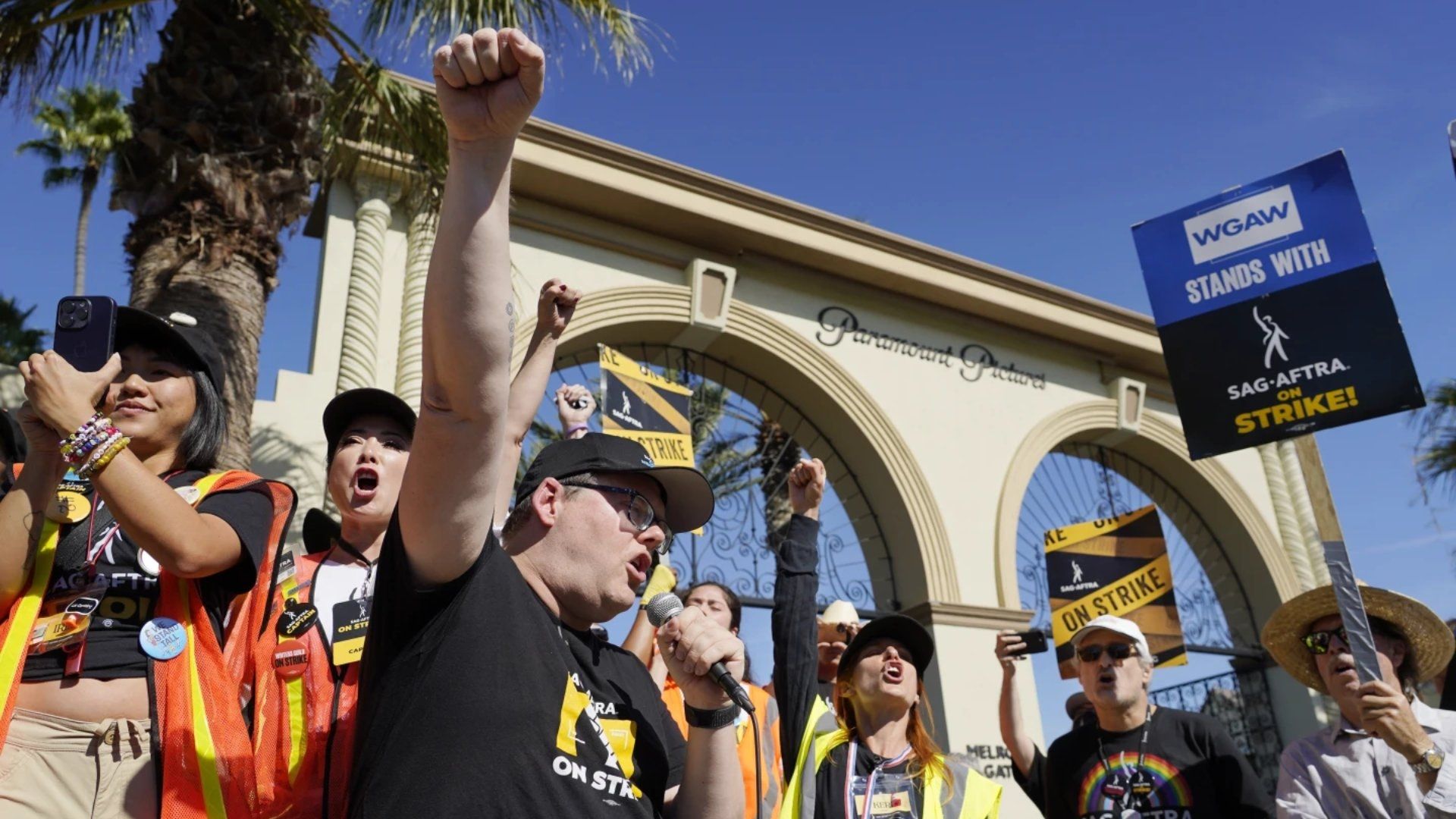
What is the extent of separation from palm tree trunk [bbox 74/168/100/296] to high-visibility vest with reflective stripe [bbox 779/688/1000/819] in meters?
25.7

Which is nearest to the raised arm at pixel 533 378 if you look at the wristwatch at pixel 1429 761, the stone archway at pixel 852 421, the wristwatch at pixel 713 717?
the wristwatch at pixel 713 717

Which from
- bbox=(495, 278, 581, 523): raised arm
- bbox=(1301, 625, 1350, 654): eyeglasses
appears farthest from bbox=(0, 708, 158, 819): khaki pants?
bbox=(1301, 625, 1350, 654): eyeglasses

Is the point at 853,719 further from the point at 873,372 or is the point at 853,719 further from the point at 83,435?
the point at 873,372

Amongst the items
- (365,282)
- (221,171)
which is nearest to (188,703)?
(221,171)

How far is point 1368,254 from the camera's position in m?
4.84

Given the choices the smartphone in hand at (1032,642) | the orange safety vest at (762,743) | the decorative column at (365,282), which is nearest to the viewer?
the orange safety vest at (762,743)

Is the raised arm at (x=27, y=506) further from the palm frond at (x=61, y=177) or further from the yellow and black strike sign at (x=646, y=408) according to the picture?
the palm frond at (x=61, y=177)

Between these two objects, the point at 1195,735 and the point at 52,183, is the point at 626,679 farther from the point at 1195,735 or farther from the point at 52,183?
the point at 52,183

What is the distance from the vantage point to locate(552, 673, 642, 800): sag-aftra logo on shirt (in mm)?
1805

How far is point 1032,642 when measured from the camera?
4.49 m

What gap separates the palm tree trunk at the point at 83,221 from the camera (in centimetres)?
2492

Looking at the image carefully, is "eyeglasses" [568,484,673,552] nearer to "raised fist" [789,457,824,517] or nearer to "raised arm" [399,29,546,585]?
"raised arm" [399,29,546,585]

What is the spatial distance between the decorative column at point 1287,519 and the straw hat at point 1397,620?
10677 millimetres

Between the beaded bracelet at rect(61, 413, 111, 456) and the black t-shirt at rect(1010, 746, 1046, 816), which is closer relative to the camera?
the beaded bracelet at rect(61, 413, 111, 456)
